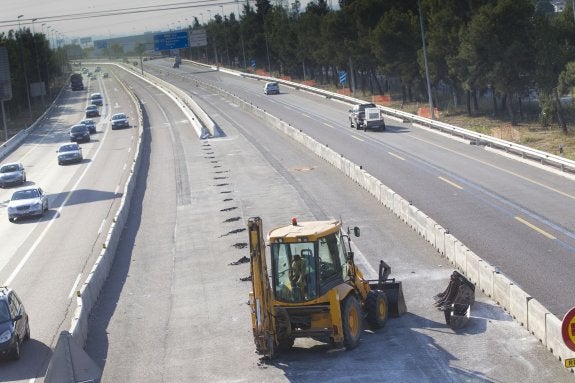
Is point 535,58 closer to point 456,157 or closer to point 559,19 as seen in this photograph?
point 559,19

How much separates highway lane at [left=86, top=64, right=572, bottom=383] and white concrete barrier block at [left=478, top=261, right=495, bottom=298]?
32 centimetres

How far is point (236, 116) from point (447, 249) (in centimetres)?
5590

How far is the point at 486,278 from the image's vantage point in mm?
19594

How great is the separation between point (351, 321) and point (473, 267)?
5363 mm

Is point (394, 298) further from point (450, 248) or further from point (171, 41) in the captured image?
point (171, 41)

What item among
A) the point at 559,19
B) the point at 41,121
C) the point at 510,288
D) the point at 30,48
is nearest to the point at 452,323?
the point at 510,288

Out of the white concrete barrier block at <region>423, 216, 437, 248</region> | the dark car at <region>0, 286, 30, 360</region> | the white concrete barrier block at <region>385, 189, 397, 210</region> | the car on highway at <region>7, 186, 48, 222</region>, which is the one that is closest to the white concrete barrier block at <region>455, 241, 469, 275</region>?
the white concrete barrier block at <region>423, 216, 437, 248</region>

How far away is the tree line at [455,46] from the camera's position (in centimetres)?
5934

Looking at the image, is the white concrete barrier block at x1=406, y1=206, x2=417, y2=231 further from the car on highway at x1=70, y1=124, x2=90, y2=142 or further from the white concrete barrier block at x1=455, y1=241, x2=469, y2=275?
the car on highway at x1=70, y1=124, x2=90, y2=142

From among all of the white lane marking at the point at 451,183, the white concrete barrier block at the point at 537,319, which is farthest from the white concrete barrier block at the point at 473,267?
the white lane marking at the point at 451,183

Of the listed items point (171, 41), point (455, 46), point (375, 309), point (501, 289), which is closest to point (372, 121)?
point (455, 46)

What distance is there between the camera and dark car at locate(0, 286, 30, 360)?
57.8 feet

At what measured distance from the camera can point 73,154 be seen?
5728 centimetres

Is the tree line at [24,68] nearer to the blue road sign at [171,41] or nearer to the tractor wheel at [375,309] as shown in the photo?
the blue road sign at [171,41]
